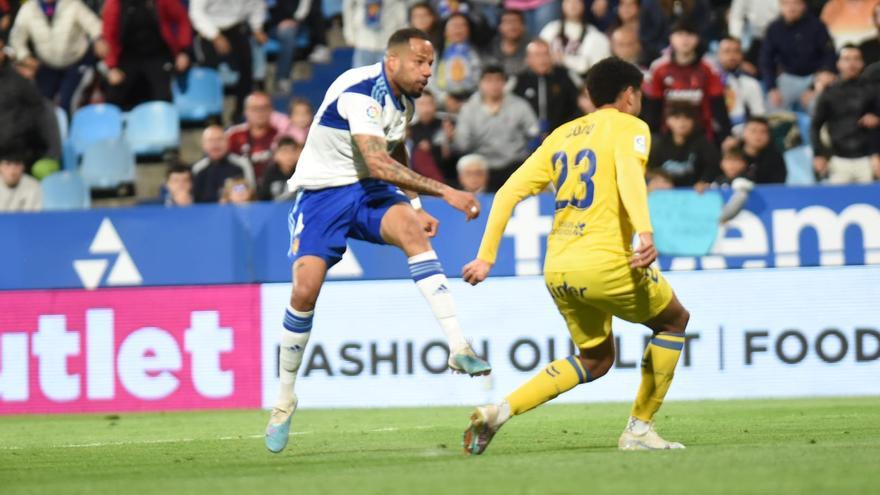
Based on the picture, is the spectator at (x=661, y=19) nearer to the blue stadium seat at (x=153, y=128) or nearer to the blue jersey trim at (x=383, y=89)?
the blue stadium seat at (x=153, y=128)

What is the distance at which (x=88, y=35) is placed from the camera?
60.0 ft

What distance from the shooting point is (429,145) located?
50.5 ft

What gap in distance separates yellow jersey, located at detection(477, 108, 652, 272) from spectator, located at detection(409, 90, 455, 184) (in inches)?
265

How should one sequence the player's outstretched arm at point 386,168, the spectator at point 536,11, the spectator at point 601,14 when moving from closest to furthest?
the player's outstretched arm at point 386,168
the spectator at point 601,14
the spectator at point 536,11

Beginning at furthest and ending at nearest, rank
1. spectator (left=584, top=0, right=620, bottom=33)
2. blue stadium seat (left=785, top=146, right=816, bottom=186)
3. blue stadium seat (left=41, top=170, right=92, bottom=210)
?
1. spectator (left=584, top=0, right=620, bottom=33)
2. blue stadium seat (left=41, top=170, right=92, bottom=210)
3. blue stadium seat (left=785, top=146, right=816, bottom=186)

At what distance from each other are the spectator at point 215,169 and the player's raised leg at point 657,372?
7.68 m

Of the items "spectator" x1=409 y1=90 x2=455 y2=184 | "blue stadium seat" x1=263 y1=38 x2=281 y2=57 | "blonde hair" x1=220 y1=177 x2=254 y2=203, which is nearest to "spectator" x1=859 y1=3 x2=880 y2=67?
"spectator" x1=409 y1=90 x2=455 y2=184

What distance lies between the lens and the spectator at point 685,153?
47.4 ft

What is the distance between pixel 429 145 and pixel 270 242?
87.3 inches

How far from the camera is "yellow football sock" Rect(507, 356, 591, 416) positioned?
27.2 ft

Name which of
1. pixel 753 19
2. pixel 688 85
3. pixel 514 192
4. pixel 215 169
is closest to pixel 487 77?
pixel 688 85

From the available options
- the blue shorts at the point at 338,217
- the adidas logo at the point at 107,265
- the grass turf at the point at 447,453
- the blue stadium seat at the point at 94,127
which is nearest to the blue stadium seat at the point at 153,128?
the blue stadium seat at the point at 94,127

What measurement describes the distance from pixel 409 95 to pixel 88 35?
32.7 feet

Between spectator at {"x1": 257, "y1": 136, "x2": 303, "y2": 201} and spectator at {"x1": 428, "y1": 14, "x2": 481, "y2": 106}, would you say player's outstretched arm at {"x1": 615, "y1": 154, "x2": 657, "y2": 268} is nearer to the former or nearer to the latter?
spectator at {"x1": 257, "y1": 136, "x2": 303, "y2": 201}
